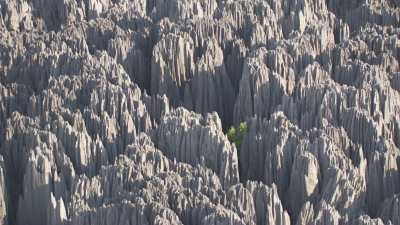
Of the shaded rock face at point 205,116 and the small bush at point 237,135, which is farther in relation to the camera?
the small bush at point 237,135

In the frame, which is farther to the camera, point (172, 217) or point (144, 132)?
point (144, 132)

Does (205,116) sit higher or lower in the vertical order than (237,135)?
higher

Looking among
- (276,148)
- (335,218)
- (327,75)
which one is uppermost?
(327,75)

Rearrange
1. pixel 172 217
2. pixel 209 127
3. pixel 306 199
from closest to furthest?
pixel 172 217
pixel 306 199
pixel 209 127

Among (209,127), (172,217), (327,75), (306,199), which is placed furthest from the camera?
(327,75)

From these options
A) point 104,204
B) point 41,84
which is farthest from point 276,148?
point 41,84

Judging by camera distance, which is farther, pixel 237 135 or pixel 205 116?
pixel 205 116

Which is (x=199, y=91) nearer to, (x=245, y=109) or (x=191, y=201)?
(x=245, y=109)

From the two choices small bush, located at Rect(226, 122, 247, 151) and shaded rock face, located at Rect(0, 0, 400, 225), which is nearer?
shaded rock face, located at Rect(0, 0, 400, 225)
